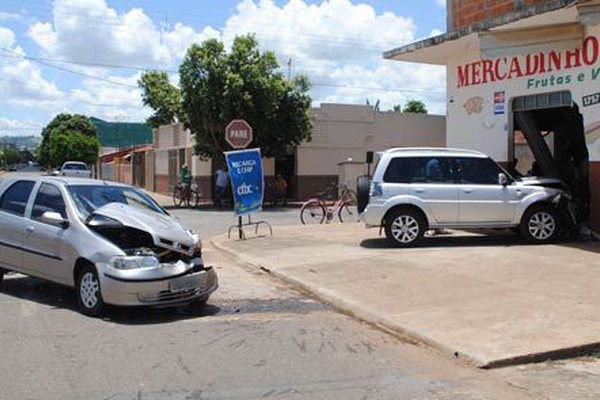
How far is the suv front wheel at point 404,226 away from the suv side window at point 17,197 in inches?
266

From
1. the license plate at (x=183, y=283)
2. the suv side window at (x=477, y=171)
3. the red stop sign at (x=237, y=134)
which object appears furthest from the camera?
the red stop sign at (x=237, y=134)

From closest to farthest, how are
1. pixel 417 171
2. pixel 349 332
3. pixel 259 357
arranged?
pixel 259 357 < pixel 349 332 < pixel 417 171

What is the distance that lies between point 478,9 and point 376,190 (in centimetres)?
550

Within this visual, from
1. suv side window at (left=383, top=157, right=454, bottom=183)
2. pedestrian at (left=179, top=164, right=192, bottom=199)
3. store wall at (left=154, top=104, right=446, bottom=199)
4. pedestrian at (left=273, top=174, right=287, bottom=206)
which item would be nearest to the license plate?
suv side window at (left=383, top=157, right=454, bottom=183)

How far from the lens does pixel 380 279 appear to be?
11016 millimetres

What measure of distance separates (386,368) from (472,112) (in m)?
12.1

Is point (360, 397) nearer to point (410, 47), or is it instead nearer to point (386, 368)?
point (386, 368)

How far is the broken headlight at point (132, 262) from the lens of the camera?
8492 mm

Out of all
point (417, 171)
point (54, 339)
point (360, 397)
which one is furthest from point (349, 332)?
point (417, 171)

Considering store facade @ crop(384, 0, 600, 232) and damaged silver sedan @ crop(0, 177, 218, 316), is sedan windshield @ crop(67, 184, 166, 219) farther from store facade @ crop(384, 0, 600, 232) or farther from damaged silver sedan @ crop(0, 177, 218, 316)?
store facade @ crop(384, 0, 600, 232)

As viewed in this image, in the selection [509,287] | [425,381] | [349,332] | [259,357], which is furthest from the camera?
[509,287]

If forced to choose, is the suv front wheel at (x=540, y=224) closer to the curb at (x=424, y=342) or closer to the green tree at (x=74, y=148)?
the curb at (x=424, y=342)

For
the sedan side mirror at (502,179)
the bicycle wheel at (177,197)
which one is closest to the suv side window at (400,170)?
the sedan side mirror at (502,179)

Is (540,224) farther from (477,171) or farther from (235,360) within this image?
(235,360)
